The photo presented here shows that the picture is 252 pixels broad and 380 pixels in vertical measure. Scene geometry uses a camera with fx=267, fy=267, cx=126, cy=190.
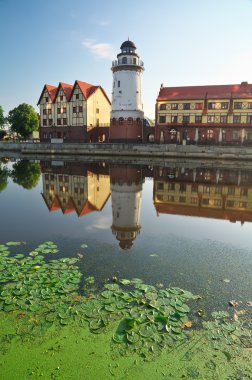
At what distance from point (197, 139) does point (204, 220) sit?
137ft

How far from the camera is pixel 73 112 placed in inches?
2419

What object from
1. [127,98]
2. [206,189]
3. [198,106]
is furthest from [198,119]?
[206,189]

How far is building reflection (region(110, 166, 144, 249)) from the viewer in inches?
419

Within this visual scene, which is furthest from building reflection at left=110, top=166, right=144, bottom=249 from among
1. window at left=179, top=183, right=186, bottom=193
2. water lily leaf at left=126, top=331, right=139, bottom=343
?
water lily leaf at left=126, top=331, right=139, bottom=343

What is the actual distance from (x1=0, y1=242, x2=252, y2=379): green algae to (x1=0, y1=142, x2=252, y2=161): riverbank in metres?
37.4

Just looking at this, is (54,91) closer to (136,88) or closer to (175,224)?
(136,88)

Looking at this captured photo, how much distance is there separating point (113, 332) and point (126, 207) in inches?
388

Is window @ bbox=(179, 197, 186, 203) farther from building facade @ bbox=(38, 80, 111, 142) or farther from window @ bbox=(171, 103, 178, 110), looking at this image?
building facade @ bbox=(38, 80, 111, 142)

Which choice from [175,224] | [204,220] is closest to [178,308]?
[175,224]

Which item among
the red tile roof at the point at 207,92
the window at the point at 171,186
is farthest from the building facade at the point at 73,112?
the window at the point at 171,186

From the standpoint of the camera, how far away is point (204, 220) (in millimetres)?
12914

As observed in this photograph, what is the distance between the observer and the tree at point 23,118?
74.8 metres

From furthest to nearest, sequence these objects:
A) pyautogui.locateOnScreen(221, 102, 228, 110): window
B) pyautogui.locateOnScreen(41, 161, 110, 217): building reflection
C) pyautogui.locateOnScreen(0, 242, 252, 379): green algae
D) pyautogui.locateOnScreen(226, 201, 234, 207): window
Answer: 1. pyautogui.locateOnScreen(221, 102, 228, 110): window
2. pyautogui.locateOnScreen(226, 201, 234, 207): window
3. pyautogui.locateOnScreen(41, 161, 110, 217): building reflection
4. pyautogui.locateOnScreen(0, 242, 252, 379): green algae

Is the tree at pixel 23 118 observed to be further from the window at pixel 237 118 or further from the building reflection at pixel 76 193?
the building reflection at pixel 76 193
